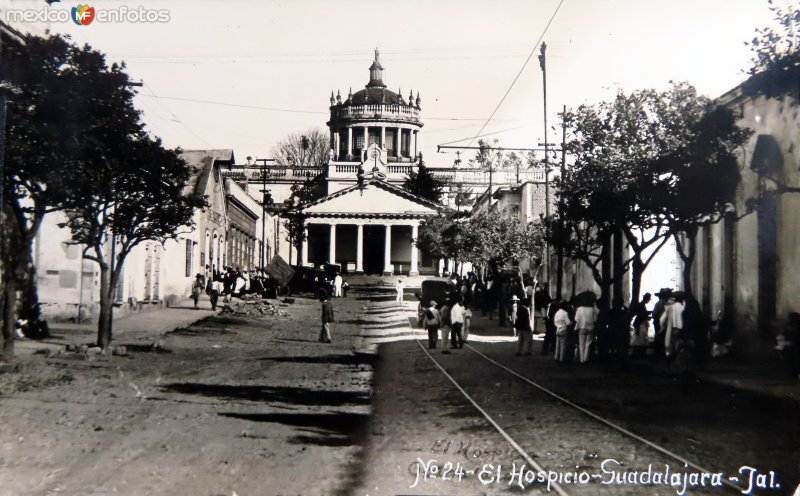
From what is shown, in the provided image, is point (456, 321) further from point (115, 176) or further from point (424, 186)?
point (424, 186)

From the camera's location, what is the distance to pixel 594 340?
62.6 feet

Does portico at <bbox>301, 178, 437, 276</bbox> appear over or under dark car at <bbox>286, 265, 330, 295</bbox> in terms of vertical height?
over

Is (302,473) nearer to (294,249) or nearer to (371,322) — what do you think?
(371,322)

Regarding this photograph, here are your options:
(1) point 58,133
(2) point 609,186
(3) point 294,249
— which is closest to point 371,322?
(2) point 609,186

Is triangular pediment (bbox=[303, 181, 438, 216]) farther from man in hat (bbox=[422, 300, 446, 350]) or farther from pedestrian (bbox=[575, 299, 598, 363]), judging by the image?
pedestrian (bbox=[575, 299, 598, 363])

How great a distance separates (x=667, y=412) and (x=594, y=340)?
306 inches

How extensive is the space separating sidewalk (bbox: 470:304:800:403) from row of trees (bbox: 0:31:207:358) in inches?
395

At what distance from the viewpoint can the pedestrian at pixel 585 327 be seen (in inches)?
712

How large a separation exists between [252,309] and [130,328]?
375 inches

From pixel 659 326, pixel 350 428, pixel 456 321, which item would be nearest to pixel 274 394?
pixel 350 428

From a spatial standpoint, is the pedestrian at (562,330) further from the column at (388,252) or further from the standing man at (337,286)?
the column at (388,252)

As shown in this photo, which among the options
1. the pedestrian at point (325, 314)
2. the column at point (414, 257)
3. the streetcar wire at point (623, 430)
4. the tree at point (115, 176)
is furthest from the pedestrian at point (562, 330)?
the column at point (414, 257)

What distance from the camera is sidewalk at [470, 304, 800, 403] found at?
1317 centimetres

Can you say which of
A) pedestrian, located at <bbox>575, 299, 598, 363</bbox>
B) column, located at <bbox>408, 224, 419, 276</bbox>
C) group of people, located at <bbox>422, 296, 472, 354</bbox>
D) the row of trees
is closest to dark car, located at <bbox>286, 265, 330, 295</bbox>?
column, located at <bbox>408, 224, 419, 276</bbox>
